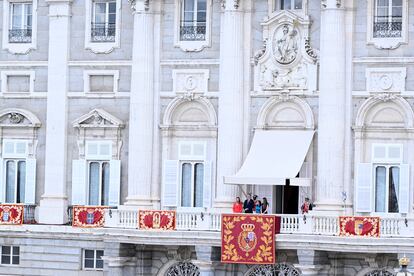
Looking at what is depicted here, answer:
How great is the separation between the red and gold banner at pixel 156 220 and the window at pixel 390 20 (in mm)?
9579

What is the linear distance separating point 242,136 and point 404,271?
1504 cm

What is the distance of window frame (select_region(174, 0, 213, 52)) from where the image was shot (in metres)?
69.6

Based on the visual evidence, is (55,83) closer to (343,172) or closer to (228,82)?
(228,82)

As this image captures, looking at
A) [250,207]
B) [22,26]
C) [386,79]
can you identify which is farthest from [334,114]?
[22,26]

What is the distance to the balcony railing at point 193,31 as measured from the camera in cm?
6975

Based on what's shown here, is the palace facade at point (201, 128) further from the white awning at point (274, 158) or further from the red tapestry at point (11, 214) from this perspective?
the red tapestry at point (11, 214)

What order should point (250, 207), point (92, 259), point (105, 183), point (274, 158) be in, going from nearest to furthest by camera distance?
1. point (250, 207)
2. point (274, 158)
3. point (92, 259)
4. point (105, 183)

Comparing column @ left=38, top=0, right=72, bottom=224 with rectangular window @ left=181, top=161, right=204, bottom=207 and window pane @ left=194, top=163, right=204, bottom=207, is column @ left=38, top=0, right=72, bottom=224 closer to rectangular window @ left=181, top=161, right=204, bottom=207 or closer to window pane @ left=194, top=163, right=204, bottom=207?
rectangular window @ left=181, top=161, right=204, bottom=207

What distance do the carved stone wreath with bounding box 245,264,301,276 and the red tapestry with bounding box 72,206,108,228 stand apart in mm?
6216

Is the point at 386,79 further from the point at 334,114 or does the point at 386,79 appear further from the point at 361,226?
the point at 361,226

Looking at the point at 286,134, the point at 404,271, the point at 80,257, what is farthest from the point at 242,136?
the point at 404,271

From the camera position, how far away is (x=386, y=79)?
218ft

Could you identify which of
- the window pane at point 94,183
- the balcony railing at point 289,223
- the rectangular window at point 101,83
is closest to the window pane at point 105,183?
the window pane at point 94,183

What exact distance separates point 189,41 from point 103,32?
141 inches
